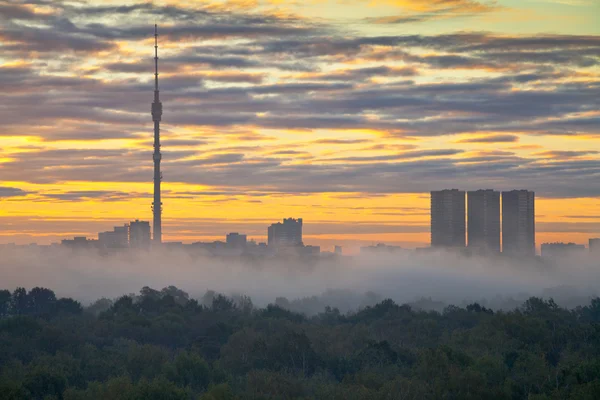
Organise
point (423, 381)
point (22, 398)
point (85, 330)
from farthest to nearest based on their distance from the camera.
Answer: point (85, 330), point (423, 381), point (22, 398)

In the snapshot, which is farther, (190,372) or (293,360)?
(293,360)

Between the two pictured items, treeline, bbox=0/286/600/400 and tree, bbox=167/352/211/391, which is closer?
treeline, bbox=0/286/600/400

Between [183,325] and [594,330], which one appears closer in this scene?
[594,330]

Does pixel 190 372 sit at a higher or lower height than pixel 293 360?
higher

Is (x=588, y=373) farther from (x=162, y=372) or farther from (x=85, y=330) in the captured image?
(x=85, y=330)

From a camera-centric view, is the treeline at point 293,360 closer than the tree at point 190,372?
Yes

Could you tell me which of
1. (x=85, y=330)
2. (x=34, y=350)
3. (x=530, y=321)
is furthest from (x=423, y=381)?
(x=85, y=330)

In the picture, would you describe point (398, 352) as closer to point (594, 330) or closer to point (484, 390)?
point (594, 330)

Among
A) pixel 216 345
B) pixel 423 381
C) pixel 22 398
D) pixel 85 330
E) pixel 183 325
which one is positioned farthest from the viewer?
pixel 183 325
